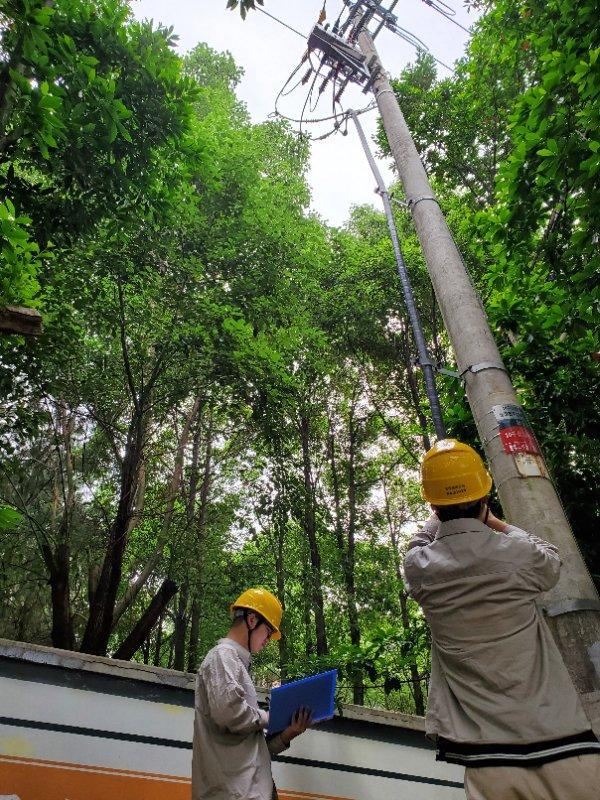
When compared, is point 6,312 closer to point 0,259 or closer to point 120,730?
point 0,259

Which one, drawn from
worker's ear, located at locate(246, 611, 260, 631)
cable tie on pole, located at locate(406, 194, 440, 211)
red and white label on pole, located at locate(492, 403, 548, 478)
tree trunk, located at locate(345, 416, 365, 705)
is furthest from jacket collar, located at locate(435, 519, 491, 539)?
tree trunk, located at locate(345, 416, 365, 705)

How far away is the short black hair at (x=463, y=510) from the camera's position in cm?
193

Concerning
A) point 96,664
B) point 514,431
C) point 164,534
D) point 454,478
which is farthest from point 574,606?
point 164,534

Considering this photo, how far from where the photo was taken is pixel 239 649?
2832mm

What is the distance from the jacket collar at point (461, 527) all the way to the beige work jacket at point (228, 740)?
1.38m

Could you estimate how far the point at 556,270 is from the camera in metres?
4.51

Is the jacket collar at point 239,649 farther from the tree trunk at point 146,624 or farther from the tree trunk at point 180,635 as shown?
the tree trunk at point 180,635

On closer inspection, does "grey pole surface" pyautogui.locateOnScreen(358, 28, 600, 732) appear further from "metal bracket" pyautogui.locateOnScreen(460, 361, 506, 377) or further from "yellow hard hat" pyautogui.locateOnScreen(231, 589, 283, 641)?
"yellow hard hat" pyautogui.locateOnScreen(231, 589, 283, 641)

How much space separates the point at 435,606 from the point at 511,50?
22.0 ft

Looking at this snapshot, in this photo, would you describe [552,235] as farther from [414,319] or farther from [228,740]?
[228,740]

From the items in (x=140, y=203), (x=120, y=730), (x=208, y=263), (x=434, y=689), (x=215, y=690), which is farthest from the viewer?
(x=208, y=263)

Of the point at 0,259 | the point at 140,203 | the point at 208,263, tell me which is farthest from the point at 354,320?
the point at 0,259

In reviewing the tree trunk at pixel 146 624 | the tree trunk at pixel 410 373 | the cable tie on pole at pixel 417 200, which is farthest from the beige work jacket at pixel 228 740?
the tree trunk at pixel 410 373

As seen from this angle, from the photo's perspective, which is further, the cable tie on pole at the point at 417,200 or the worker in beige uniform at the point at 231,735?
the cable tie on pole at the point at 417,200
